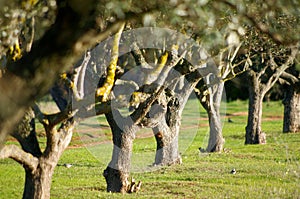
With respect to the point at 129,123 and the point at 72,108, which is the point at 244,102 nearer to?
the point at 129,123

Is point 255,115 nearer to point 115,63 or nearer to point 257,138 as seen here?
point 257,138

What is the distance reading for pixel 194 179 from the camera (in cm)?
1953

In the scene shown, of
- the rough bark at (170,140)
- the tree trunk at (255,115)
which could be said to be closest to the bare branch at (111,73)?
the rough bark at (170,140)

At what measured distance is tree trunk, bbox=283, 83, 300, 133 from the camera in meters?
34.8

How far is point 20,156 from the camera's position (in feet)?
38.1

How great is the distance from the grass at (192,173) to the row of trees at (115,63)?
1057 mm

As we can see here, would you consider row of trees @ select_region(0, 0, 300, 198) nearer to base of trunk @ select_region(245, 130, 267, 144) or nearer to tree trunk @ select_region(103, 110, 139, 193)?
tree trunk @ select_region(103, 110, 139, 193)

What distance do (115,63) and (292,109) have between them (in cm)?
2258

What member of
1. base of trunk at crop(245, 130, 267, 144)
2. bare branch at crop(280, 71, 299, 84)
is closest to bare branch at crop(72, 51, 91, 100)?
base of trunk at crop(245, 130, 267, 144)

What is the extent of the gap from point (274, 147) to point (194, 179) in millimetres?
9971

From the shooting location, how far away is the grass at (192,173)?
651 inches

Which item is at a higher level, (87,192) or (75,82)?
(75,82)

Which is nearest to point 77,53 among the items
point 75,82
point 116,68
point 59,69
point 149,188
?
point 59,69

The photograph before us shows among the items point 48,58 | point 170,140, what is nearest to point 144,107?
point 170,140
